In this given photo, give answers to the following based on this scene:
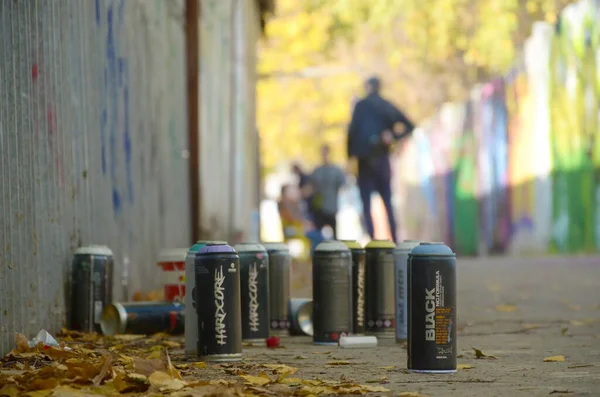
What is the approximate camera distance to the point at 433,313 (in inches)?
225

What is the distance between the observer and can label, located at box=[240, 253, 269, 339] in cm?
716

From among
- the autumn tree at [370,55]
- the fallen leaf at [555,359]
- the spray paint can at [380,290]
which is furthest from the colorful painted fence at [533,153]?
the fallen leaf at [555,359]

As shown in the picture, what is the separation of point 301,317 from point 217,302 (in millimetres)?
1773

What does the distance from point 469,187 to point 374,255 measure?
60.1 feet

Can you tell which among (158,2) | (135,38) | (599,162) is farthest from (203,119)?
(599,162)

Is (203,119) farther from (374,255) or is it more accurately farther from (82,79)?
(374,255)

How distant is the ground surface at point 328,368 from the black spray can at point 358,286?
176 millimetres

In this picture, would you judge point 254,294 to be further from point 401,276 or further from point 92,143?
point 92,143

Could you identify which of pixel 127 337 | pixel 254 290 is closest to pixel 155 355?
pixel 254 290

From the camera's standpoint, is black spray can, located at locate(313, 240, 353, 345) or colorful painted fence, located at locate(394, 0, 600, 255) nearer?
black spray can, located at locate(313, 240, 353, 345)

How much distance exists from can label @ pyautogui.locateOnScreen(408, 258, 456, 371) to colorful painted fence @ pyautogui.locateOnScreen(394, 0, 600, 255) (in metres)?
14.3

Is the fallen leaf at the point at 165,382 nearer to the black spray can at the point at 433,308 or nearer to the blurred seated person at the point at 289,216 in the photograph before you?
the black spray can at the point at 433,308

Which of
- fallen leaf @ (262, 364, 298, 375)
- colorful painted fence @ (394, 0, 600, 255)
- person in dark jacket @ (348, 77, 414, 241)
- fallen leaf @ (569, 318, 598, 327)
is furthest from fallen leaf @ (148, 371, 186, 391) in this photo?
colorful painted fence @ (394, 0, 600, 255)

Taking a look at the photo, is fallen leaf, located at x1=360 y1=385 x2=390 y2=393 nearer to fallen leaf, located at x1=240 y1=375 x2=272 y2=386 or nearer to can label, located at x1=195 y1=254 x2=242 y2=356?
fallen leaf, located at x1=240 y1=375 x2=272 y2=386
